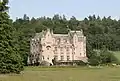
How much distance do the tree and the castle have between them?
60605mm

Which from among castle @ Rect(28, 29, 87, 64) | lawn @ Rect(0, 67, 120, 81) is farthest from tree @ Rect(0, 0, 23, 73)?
castle @ Rect(28, 29, 87, 64)

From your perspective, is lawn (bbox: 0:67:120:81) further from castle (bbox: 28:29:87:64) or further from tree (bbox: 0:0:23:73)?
castle (bbox: 28:29:87:64)

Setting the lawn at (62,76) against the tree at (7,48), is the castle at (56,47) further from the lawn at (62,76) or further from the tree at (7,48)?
the tree at (7,48)

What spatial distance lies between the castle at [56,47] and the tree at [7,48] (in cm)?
6061

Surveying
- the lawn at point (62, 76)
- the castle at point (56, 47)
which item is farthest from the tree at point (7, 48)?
the castle at point (56, 47)

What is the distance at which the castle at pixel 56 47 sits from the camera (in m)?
105


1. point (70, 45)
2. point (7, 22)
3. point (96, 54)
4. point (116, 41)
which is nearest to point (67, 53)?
point (70, 45)

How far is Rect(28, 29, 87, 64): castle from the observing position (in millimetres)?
105250

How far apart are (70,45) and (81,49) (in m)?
3.75

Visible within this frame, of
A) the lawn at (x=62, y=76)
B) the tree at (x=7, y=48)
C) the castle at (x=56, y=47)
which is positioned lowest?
the lawn at (x=62, y=76)

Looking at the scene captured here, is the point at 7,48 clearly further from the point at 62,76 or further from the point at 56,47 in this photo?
the point at 56,47

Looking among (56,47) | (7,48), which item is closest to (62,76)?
(7,48)

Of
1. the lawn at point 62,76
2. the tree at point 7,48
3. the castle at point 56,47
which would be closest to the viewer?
the lawn at point 62,76

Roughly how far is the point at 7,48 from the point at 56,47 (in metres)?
66.3
